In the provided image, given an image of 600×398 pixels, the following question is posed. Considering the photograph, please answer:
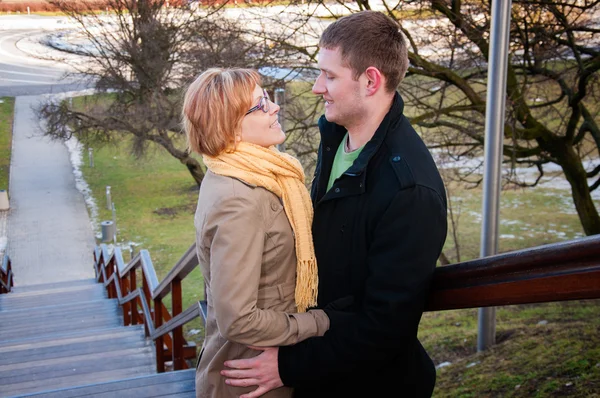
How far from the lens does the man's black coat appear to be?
5.66 ft

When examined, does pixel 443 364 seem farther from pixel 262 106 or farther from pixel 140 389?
pixel 262 106

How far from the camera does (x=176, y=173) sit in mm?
23422

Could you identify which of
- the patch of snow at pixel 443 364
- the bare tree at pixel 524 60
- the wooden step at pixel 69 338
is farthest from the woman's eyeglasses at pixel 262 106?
the bare tree at pixel 524 60

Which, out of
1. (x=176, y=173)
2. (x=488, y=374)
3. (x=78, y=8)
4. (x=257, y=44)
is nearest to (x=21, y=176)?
(x=176, y=173)

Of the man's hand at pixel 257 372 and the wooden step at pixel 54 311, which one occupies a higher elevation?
the man's hand at pixel 257 372

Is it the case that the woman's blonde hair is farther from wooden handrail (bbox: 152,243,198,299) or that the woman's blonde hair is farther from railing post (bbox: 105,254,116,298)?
railing post (bbox: 105,254,116,298)

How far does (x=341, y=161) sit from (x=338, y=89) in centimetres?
29

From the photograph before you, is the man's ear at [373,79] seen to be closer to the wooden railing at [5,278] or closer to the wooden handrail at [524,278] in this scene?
the wooden handrail at [524,278]

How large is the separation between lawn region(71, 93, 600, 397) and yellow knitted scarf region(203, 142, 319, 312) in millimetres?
2859

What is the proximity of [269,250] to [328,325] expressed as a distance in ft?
0.89

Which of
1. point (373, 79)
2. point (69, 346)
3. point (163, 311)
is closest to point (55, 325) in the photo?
point (69, 346)

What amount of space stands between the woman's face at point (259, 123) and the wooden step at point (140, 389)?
4.77 ft

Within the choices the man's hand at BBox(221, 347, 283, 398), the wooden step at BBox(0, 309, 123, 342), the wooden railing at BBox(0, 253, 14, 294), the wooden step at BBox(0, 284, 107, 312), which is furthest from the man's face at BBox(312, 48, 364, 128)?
the wooden railing at BBox(0, 253, 14, 294)

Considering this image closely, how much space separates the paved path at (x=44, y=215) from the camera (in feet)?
47.0
